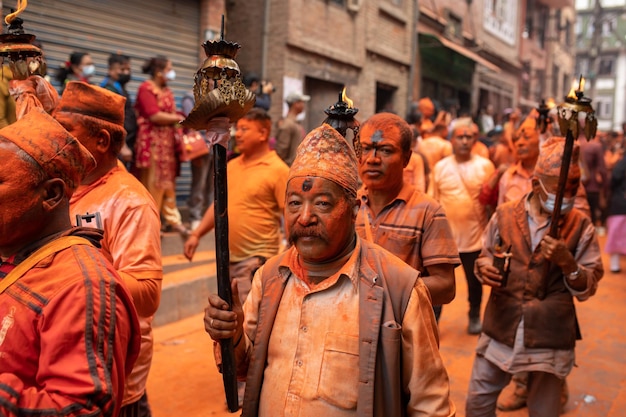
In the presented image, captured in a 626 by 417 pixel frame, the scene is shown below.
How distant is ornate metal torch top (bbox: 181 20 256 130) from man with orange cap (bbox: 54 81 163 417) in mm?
1052

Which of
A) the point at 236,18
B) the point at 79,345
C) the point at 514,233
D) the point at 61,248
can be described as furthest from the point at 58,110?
the point at 236,18

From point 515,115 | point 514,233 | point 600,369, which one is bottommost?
point 600,369

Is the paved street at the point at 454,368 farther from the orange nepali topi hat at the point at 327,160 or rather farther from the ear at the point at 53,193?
the ear at the point at 53,193

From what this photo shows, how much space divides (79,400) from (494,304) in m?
2.90

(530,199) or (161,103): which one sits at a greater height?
(161,103)

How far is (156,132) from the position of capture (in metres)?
7.15

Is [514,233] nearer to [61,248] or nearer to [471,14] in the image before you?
[61,248]

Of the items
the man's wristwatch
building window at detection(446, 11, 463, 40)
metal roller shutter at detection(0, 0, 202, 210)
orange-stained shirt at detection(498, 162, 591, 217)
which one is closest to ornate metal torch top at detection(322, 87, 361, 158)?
the man's wristwatch

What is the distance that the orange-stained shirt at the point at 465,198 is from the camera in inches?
258

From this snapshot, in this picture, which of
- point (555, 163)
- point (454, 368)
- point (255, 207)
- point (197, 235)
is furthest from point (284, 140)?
point (555, 163)

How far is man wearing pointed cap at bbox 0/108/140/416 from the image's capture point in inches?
62.3

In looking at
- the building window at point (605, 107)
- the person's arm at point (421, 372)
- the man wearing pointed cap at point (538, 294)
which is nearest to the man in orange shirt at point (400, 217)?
the man wearing pointed cap at point (538, 294)

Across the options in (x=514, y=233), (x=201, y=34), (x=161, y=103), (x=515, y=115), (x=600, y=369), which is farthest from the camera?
(x=515, y=115)

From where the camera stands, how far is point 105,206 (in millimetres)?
2766
